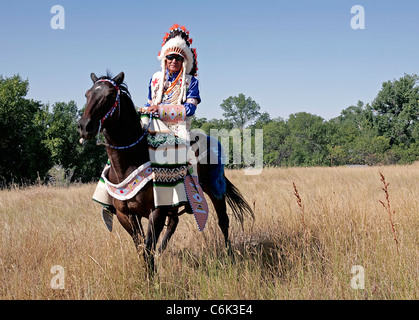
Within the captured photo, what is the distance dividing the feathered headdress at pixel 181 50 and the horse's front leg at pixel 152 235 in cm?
132

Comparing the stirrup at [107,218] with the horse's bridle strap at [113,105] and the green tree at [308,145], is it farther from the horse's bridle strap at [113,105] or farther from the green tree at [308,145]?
the green tree at [308,145]

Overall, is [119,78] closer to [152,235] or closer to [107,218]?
[152,235]

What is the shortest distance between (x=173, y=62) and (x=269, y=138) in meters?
55.7

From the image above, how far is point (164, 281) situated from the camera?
126 inches

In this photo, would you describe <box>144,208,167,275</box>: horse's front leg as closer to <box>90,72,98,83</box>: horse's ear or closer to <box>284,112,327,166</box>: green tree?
<box>90,72,98,83</box>: horse's ear

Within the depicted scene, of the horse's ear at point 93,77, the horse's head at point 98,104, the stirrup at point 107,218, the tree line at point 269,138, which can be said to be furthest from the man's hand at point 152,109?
the tree line at point 269,138

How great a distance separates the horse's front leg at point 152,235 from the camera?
10.3 feet

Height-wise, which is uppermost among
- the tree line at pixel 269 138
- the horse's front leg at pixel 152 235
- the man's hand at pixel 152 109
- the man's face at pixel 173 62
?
the tree line at pixel 269 138

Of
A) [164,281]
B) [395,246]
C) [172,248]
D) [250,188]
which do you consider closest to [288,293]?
[164,281]

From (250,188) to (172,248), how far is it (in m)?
5.66

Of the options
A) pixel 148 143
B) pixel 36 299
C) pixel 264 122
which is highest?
pixel 264 122

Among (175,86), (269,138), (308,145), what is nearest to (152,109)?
(175,86)

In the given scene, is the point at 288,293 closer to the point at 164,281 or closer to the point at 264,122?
the point at 164,281

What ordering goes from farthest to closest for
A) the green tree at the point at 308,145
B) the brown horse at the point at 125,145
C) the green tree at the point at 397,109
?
the green tree at the point at 308,145, the green tree at the point at 397,109, the brown horse at the point at 125,145
